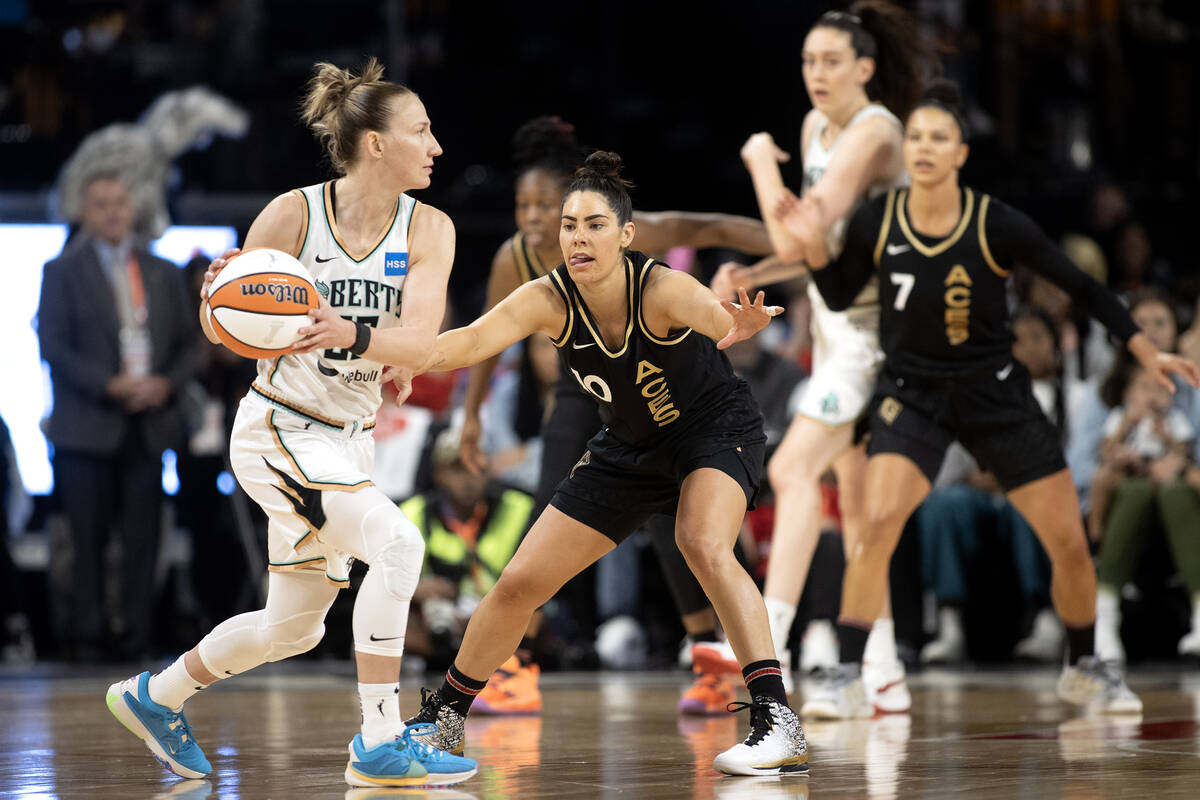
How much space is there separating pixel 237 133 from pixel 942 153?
19.8 feet

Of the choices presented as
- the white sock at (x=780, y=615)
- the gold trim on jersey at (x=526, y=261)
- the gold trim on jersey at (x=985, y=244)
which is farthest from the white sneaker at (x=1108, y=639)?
the gold trim on jersey at (x=526, y=261)

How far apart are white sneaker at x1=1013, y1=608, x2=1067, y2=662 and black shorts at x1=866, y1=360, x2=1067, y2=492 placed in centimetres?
306

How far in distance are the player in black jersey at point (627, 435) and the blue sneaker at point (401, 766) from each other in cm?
42

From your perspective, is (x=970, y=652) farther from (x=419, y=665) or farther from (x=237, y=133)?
(x=237, y=133)

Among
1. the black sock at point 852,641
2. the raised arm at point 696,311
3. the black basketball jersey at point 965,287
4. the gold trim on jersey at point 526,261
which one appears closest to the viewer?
the raised arm at point 696,311

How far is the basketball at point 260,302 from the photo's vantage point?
3.72m

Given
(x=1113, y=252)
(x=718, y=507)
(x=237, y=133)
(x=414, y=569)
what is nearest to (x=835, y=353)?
(x=718, y=507)

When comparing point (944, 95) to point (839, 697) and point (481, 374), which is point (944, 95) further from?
point (839, 697)

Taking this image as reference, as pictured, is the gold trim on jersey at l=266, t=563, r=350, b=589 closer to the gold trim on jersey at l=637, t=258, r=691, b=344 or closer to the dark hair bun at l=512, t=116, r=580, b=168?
the gold trim on jersey at l=637, t=258, r=691, b=344

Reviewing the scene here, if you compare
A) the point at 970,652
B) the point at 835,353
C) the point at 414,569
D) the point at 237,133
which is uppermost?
the point at 237,133

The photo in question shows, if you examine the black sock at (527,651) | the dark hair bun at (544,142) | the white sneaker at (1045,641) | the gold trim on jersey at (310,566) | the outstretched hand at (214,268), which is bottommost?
the white sneaker at (1045,641)

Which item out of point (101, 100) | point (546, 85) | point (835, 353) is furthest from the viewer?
point (546, 85)

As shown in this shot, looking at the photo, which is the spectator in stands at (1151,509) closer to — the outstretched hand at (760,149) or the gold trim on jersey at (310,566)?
the outstretched hand at (760,149)

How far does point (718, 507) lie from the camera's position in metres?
4.21
